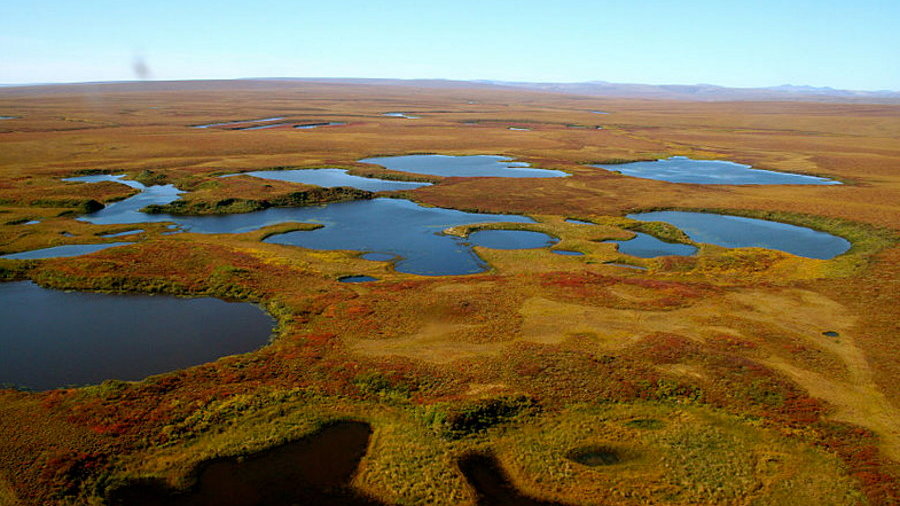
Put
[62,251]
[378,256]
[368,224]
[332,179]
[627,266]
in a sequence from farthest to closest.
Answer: [332,179] → [368,224] → [378,256] → [62,251] → [627,266]

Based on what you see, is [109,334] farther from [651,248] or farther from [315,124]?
[315,124]

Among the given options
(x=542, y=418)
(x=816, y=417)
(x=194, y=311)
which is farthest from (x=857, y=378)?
(x=194, y=311)

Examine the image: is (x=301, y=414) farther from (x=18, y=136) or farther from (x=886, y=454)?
(x=18, y=136)

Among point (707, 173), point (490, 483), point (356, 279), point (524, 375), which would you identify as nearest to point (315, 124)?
point (707, 173)

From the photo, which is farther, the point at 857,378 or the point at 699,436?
the point at 857,378

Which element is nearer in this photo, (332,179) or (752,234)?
(752,234)

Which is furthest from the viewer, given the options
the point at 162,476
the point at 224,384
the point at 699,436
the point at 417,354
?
the point at 417,354
